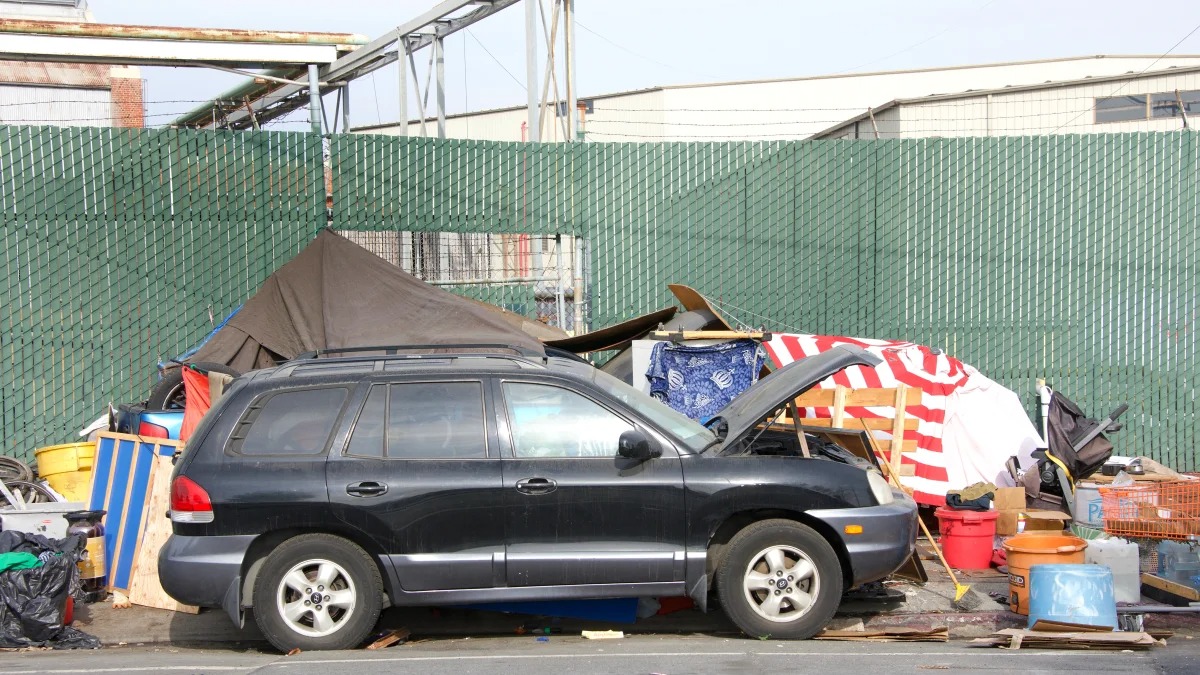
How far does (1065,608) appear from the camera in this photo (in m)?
6.70

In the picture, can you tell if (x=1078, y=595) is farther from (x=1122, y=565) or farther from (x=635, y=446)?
(x=635, y=446)

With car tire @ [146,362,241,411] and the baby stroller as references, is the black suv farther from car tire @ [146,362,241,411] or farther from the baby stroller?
the baby stroller

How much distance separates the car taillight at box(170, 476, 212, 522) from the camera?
21.0 feet

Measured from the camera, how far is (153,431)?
923 cm

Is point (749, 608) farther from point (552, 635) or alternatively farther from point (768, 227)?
point (768, 227)

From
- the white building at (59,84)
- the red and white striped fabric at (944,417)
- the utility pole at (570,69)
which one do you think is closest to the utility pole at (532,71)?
the utility pole at (570,69)

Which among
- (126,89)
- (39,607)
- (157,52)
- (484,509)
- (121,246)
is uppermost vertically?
(126,89)

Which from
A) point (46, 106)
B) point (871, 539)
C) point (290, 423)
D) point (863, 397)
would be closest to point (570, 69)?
point (863, 397)

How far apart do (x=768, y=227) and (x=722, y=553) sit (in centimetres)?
593

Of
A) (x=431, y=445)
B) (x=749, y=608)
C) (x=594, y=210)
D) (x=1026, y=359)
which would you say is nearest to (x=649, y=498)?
(x=749, y=608)

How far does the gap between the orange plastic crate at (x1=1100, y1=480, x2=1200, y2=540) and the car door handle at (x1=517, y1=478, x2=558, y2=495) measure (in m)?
4.13

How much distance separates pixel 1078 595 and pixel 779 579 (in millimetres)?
1764

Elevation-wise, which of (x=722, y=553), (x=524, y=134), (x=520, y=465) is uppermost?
(x=524, y=134)

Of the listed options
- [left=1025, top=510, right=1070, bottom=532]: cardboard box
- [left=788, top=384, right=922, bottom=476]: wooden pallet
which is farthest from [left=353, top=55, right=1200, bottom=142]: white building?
[left=1025, top=510, right=1070, bottom=532]: cardboard box
